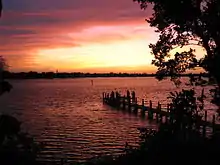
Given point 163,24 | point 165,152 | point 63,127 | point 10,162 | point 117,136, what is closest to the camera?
point 10,162

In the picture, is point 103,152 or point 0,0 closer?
point 0,0

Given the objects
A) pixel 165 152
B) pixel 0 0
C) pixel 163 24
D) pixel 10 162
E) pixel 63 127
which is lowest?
pixel 63 127

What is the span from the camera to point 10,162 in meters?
5.79

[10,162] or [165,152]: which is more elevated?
[10,162]

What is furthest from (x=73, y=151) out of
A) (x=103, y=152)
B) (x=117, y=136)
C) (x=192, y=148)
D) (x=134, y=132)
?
(x=192, y=148)

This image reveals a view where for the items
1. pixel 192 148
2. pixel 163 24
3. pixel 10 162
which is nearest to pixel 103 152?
pixel 163 24

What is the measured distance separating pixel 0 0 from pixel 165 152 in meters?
6.83

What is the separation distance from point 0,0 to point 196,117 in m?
12.8

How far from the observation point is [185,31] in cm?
1700

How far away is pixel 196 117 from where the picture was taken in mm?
16781

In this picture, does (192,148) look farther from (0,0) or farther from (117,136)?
(117,136)

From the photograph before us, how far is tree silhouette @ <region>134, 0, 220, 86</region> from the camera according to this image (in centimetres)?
1504

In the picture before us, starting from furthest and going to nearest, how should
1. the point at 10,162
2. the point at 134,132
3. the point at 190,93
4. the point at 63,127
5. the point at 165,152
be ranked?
the point at 63,127 < the point at 134,132 < the point at 190,93 < the point at 165,152 < the point at 10,162

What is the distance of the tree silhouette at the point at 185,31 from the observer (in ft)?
49.3
